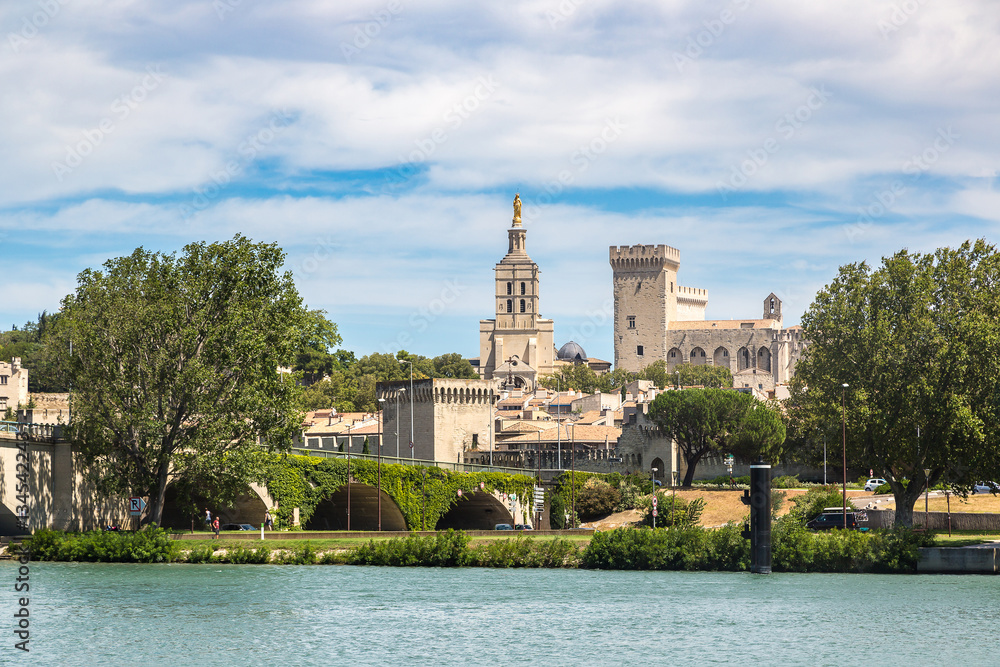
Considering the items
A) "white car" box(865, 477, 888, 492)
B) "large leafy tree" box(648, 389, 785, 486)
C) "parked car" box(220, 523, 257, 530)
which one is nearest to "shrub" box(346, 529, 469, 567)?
"parked car" box(220, 523, 257, 530)

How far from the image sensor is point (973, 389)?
5975 cm

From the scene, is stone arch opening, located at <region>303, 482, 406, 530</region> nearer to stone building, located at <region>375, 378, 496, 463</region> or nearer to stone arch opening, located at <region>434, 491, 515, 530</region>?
stone arch opening, located at <region>434, 491, 515, 530</region>

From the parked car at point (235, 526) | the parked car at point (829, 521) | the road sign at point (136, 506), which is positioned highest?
the road sign at point (136, 506)

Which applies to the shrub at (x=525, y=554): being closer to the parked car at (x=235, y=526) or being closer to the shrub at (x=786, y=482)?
the parked car at (x=235, y=526)

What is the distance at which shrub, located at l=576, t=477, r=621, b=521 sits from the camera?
3585 inches

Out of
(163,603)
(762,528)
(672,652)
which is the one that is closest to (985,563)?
(762,528)

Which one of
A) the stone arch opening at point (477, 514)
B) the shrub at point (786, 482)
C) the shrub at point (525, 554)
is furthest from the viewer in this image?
the shrub at point (786, 482)

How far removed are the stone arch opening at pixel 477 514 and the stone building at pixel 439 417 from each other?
34.6ft

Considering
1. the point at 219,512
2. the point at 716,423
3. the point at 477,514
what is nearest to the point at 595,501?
the point at 477,514

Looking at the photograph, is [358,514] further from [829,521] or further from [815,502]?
[829,521]

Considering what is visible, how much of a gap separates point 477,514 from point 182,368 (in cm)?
3494

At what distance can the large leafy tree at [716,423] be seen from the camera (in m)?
99.0

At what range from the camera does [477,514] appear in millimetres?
89125

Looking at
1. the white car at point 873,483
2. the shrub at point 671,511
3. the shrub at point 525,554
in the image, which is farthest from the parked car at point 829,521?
the white car at point 873,483
